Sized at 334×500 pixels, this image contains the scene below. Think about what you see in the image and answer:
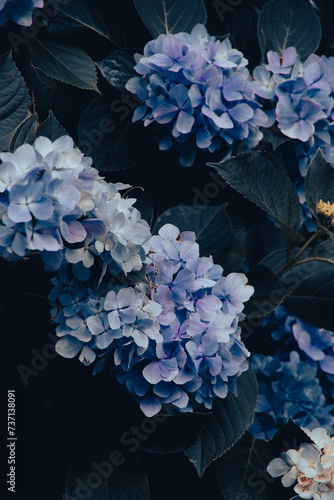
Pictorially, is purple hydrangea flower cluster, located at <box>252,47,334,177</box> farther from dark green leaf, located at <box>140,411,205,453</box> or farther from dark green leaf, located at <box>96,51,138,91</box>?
dark green leaf, located at <box>140,411,205,453</box>

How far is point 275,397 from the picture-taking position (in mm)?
990

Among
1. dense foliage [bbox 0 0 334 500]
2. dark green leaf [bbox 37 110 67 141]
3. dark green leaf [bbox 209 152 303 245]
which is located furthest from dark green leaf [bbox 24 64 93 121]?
dark green leaf [bbox 209 152 303 245]

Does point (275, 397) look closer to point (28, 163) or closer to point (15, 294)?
point (15, 294)

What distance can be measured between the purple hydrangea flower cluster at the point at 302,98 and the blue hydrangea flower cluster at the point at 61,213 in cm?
46

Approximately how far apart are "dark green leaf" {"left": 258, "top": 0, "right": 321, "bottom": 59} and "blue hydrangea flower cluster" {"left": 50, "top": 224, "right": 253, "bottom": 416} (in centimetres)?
59

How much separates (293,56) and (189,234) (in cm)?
46

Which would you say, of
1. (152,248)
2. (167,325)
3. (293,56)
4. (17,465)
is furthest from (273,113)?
(17,465)

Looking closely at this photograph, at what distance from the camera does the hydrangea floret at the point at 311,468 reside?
812 millimetres

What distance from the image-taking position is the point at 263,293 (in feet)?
2.98

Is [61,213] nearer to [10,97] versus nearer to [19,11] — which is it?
[10,97]

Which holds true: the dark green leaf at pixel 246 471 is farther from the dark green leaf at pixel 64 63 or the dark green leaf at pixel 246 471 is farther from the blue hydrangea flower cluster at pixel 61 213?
the dark green leaf at pixel 64 63

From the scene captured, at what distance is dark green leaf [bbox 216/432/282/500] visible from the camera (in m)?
0.86

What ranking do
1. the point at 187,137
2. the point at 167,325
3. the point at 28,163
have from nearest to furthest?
the point at 28,163 < the point at 167,325 < the point at 187,137

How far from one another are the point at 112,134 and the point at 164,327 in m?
0.42
